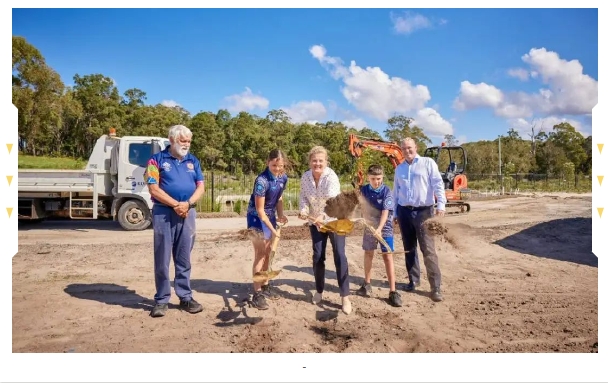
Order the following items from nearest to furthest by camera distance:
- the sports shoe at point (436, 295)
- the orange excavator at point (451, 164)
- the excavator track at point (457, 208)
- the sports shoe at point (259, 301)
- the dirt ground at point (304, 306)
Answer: the dirt ground at point (304, 306), the sports shoe at point (259, 301), the sports shoe at point (436, 295), the orange excavator at point (451, 164), the excavator track at point (457, 208)

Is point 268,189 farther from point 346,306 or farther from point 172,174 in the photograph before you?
point 346,306

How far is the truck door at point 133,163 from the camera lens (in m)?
8.23

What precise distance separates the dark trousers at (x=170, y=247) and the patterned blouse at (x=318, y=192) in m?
1.11

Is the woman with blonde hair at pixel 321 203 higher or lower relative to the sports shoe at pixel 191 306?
higher

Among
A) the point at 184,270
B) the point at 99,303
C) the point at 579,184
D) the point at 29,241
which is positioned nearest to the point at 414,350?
the point at 184,270

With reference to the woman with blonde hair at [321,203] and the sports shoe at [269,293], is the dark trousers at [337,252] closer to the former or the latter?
the woman with blonde hair at [321,203]

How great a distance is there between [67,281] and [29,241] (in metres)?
3.52

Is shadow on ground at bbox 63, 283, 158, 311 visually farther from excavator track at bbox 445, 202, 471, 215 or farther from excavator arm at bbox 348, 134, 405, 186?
excavator track at bbox 445, 202, 471, 215

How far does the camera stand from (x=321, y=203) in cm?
361

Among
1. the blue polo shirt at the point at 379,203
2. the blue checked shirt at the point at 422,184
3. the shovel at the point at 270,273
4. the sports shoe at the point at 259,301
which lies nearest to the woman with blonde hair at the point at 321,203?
the shovel at the point at 270,273

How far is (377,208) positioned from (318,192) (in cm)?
70

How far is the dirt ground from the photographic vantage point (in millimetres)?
3125

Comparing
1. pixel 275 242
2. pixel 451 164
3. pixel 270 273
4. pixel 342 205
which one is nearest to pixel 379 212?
pixel 342 205

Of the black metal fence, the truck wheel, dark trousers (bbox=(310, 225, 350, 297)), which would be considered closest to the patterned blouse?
dark trousers (bbox=(310, 225, 350, 297))
